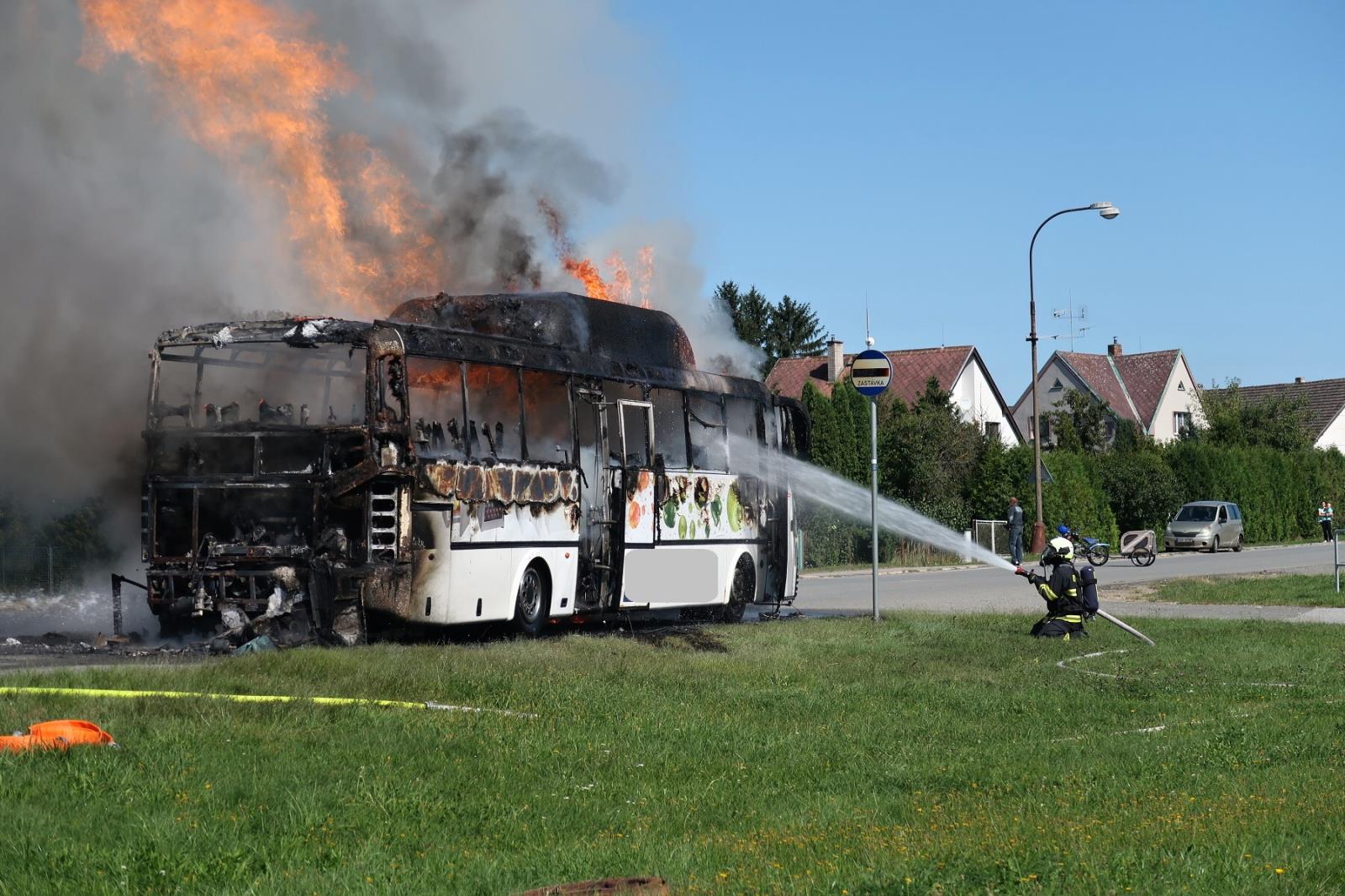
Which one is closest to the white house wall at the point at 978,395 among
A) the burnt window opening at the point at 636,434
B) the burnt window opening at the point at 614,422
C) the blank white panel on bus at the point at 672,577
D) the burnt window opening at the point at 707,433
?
the burnt window opening at the point at 707,433

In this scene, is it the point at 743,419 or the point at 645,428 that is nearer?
the point at 645,428

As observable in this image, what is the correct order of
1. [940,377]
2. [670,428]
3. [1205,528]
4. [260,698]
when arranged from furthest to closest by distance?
[940,377], [1205,528], [670,428], [260,698]

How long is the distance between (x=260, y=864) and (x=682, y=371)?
14313 millimetres

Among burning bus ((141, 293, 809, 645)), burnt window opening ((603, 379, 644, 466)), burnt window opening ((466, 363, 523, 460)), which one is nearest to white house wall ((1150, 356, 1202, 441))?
burnt window opening ((603, 379, 644, 466))

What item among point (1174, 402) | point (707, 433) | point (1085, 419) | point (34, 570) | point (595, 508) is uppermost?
point (1174, 402)

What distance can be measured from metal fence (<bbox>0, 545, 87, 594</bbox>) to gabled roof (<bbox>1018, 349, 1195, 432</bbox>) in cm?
7034

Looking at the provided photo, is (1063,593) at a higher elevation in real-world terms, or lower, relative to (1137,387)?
lower

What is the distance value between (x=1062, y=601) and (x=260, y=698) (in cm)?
986

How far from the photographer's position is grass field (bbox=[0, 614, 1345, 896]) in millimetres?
6430

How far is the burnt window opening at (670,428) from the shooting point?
19.7m

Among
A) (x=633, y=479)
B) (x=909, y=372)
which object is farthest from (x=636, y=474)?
(x=909, y=372)

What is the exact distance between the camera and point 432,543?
15.5 metres

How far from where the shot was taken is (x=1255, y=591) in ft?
89.7

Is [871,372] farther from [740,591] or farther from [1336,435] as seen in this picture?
[1336,435]
